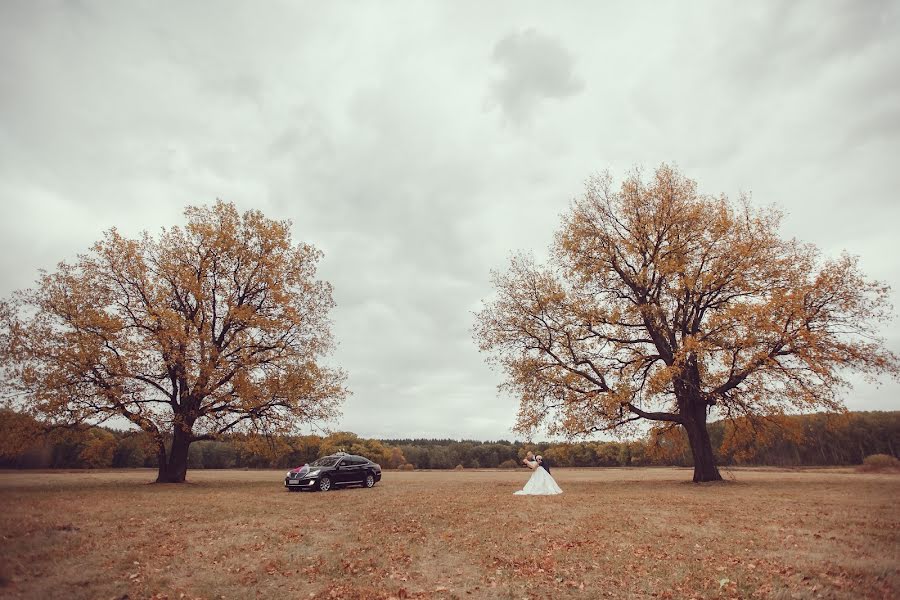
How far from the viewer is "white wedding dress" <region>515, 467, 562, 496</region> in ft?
71.4

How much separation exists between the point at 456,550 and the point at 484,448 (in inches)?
4118

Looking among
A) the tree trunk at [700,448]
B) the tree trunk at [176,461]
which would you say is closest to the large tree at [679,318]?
the tree trunk at [700,448]

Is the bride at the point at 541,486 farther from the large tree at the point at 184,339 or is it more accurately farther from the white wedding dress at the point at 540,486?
the large tree at the point at 184,339

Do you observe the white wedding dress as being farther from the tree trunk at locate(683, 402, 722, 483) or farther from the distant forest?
the tree trunk at locate(683, 402, 722, 483)

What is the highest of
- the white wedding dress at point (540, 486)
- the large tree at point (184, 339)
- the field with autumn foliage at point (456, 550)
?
the large tree at point (184, 339)

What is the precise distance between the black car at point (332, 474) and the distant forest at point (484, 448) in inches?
85.0

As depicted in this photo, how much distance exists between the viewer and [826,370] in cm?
2027

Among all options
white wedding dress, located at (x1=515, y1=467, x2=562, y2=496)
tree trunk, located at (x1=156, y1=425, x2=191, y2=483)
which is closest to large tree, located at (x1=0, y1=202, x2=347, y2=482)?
tree trunk, located at (x1=156, y1=425, x2=191, y2=483)

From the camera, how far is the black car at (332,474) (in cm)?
2462

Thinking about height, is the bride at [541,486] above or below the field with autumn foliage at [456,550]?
below

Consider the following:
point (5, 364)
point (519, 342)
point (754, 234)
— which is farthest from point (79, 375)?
point (754, 234)

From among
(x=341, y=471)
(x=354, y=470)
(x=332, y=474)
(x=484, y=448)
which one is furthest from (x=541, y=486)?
(x=484, y=448)

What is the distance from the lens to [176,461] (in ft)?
87.9

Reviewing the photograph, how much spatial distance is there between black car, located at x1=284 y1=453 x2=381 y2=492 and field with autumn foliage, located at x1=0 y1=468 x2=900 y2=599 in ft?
27.5
